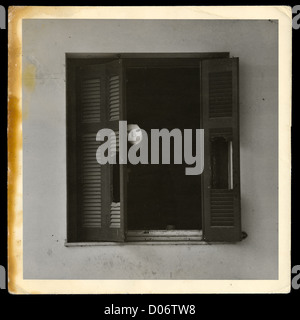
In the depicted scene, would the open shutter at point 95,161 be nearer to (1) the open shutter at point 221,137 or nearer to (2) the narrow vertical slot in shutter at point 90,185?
(2) the narrow vertical slot in shutter at point 90,185

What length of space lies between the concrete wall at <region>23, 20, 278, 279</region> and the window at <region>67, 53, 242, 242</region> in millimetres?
135

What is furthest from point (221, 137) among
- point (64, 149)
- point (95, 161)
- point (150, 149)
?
point (64, 149)

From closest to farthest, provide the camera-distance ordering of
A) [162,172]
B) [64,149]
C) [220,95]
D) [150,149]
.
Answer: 1. [220,95]
2. [64,149]
3. [150,149]
4. [162,172]

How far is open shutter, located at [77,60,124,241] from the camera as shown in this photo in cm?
509

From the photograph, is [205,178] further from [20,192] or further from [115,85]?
[20,192]

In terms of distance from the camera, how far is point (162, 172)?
537 centimetres

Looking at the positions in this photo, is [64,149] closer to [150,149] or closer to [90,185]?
[90,185]

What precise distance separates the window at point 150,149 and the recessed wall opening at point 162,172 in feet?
0.04

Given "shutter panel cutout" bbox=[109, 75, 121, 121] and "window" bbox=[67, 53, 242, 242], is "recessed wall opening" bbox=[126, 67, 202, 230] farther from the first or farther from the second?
"shutter panel cutout" bbox=[109, 75, 121, 121]

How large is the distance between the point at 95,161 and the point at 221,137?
1.33m

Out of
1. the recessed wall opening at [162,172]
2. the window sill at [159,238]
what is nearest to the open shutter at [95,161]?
the window sill at [159,238]

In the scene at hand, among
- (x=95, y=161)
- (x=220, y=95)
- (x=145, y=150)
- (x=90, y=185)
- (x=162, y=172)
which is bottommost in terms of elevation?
(x=90, y=185)

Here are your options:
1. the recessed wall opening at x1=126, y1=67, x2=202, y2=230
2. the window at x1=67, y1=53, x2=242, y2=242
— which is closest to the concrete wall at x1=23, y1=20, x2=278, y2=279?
the window at x1=67, y1=53, x2=242, y2=242

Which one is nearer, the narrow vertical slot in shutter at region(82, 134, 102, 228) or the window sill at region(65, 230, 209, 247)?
the window sill at region(65, 230, 209, 247)
